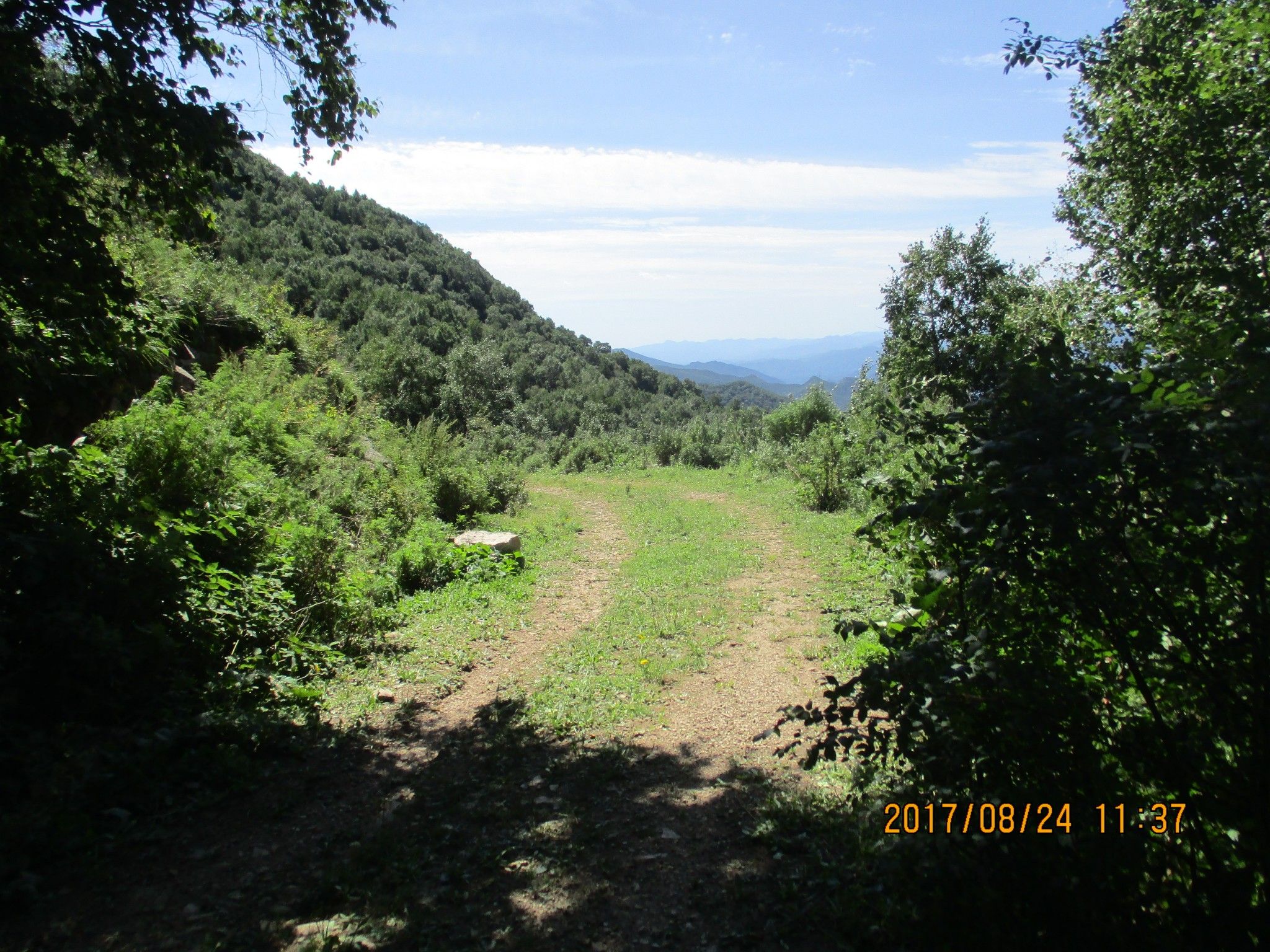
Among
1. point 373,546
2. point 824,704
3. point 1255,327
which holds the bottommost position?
point 824,704

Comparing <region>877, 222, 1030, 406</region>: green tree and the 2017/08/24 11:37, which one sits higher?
<region>877, 222, 1030, 406</region>: green tree

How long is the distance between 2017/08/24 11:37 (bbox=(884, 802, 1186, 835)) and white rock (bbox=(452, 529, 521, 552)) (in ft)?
25.8

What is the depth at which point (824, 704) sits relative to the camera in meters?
5.44

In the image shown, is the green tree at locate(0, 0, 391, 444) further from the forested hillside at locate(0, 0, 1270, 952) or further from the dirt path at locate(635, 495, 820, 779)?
the dirt path at locate(635, 495, 820, 779)

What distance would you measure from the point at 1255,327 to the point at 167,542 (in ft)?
19.8

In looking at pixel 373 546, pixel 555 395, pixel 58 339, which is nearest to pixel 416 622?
pixel 373 546

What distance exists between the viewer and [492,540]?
393 inches

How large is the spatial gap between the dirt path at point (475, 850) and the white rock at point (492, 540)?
4.15 metres

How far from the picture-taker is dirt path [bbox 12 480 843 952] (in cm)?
299

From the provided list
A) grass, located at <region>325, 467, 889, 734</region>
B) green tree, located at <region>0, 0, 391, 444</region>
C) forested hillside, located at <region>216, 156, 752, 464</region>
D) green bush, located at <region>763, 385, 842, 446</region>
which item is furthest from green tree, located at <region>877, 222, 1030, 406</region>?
green tree, located at <region>0, 0, 391, 444</region>

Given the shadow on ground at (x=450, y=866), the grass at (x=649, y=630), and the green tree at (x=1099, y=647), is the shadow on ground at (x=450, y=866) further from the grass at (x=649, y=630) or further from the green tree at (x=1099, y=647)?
the green tree at (x=1099, y=647)

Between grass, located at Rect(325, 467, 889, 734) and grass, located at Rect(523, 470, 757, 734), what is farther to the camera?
grass, located at Rect(325, 467, 889, 734)

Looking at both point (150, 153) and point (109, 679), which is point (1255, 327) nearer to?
point (109, 679)

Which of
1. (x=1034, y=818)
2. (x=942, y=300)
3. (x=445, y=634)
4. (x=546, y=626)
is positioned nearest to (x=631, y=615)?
(x=546, y=626)
